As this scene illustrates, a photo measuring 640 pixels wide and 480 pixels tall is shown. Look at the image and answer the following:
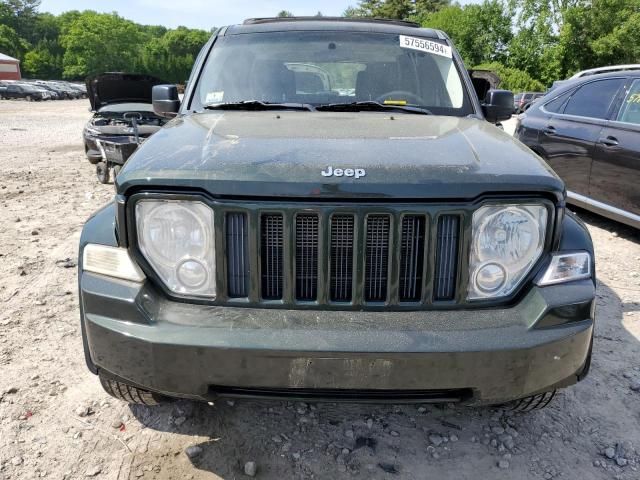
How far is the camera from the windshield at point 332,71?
11.0 feet

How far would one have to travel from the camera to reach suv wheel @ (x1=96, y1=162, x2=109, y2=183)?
340 inches

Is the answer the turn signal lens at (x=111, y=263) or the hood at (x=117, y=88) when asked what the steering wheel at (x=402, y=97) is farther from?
the hood at (x=117, y=88)

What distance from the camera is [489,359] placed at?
1.95 metres

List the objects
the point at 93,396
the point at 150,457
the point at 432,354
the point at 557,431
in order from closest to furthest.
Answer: the point at 432,354 < the point at 150,457 < the point at 557,431 < the point at 93,396

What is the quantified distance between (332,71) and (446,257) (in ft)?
6.11

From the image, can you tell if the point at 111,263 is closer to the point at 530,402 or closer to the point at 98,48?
the point at 530,402

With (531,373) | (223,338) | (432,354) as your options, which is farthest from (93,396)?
(531,373)

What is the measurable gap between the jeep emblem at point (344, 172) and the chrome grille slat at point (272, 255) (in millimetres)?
232

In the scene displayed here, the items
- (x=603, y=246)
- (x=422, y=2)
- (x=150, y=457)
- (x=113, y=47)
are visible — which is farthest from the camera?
(x=113, y=47)

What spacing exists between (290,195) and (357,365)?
0.65m

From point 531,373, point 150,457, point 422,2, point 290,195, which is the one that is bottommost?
point 150,457

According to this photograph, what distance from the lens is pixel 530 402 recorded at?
2.46 m

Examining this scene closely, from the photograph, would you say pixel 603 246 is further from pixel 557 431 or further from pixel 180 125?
pixel 180 125

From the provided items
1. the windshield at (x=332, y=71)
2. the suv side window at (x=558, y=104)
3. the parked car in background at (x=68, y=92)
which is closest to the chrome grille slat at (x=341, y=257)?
the windshield at (x=332, y=71)
